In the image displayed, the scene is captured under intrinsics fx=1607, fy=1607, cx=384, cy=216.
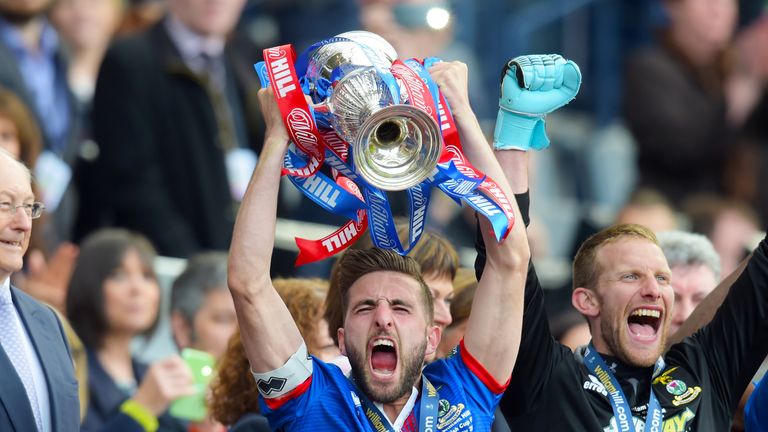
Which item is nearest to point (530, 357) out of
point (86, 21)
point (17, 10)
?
point (17, 10)

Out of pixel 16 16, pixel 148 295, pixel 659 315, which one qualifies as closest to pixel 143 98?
pixel 16 16

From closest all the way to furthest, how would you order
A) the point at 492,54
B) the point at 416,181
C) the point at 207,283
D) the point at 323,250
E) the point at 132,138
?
the point at 416,181
the point at 323,250
the point at 207,283
the point at 132,138
the point at 492,54

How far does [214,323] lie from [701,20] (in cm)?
501

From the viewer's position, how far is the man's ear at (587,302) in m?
5.59

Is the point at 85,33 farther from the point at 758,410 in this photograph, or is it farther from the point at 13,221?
the point at 758,410

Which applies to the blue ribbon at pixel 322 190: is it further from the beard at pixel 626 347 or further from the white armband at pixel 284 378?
the beard at pixel 626 347

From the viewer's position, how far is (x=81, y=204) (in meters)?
8.99

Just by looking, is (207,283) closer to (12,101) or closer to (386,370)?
(12,101)

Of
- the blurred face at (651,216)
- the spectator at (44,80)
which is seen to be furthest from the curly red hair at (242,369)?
the blurred face at (651,216)

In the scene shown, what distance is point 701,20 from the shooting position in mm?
10977

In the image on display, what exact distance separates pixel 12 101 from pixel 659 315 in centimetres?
357

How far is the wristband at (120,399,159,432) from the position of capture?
607 centimetres

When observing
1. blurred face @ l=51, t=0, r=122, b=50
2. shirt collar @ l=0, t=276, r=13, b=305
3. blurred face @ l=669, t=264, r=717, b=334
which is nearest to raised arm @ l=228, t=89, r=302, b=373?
shirt collar @ l=0, t=276, r=13, b=305

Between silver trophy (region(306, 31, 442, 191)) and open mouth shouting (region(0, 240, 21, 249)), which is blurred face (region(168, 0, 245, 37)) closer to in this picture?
open mouth shouting (region(0, 240, 21, 249))
